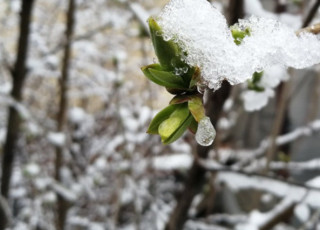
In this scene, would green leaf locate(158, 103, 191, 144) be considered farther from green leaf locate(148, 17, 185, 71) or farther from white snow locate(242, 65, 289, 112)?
white snow locate(242, 65, 289, 112)

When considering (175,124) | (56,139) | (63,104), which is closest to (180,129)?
(175,124)

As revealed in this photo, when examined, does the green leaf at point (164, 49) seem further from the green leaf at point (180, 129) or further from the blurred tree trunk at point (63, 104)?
the blurred tree trunk at point (63, 104)

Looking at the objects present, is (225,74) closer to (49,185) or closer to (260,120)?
(49,185)

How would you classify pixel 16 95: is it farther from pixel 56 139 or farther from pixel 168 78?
pixel 168 78

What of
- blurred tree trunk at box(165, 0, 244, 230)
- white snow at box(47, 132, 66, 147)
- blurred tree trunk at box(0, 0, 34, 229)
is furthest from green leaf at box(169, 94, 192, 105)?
white snow at box(47, 132, 66, 147)

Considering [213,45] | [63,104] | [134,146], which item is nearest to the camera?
[213,45]

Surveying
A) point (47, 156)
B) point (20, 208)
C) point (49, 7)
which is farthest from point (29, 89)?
point (20, 208)

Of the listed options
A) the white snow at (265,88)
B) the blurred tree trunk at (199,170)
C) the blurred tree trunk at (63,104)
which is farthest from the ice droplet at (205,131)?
the blurred tree trunk at (63,104)

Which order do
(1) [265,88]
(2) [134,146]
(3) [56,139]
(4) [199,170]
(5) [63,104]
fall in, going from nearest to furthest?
(1) [265,88] < (4) [199,170] < (3) [56,139] < (5) [63,104] < (2) [134,146]
